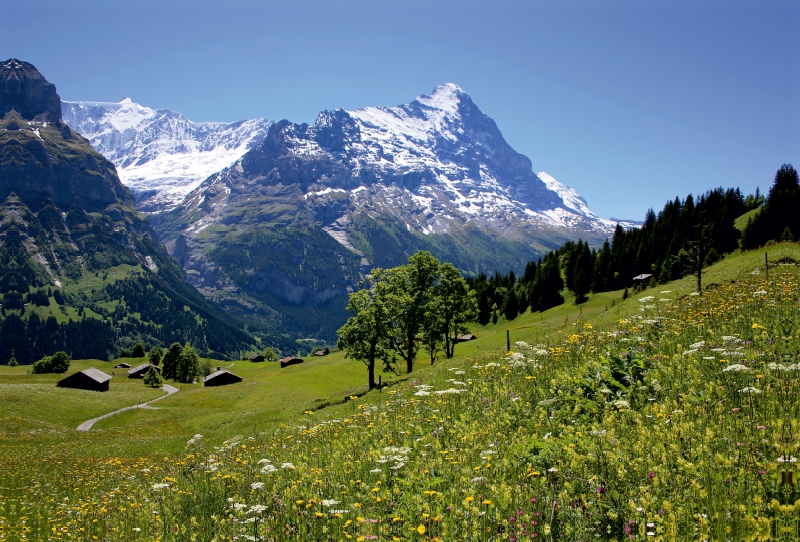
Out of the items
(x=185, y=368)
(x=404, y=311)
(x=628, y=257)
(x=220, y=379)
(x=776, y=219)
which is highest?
(x=776, y=219)

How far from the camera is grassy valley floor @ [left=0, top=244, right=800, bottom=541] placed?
571cm

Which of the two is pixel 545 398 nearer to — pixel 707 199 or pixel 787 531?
pixel 787 531

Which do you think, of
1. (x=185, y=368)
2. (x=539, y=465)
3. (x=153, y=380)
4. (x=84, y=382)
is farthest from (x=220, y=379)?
(x=539, y=465)

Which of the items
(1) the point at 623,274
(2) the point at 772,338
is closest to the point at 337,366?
(1) the point at 623,274

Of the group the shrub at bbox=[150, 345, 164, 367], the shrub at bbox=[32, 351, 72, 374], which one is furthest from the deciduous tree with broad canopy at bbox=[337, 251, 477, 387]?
the shrub at bbox=[150, 345, 164, 367]

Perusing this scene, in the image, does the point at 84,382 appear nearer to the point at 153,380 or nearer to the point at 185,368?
the point at 153,380

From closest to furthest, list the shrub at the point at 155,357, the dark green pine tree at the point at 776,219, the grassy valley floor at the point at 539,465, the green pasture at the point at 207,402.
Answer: the grassy valley floor at the point at 539,465, the green pasture at the point at 207,402, the dark green pine tree at the point at 776,219, the shrub at the point at 155,357

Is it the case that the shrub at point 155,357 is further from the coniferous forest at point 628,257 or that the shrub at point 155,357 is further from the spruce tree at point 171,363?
the coniferous forest at point 628,257

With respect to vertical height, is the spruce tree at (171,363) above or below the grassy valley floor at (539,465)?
below

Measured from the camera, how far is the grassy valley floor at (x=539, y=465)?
5.71m

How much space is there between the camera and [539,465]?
7.40m

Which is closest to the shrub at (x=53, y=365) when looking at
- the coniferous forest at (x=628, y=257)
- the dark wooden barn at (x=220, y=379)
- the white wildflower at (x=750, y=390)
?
the dark wooden barn at (x=220, y=379)

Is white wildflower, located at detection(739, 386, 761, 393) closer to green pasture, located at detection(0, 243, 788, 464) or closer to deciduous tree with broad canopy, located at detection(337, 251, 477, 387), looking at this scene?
green pasture, located at detection(0, 243, 788, 464)

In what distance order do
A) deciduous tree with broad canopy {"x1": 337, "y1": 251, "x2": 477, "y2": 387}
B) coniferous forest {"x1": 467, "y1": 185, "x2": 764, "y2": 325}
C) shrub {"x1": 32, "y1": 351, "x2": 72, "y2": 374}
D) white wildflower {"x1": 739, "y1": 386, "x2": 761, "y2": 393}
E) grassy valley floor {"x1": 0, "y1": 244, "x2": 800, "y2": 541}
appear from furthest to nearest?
1. shrub {"x1": 32, "y1": 351, "x2": 72, "y2": 374}
2. coniferous forest {"x1": 467, "y1": 185, "x2": 764, "y2": 325}
3. deciduous tree with broad canopy {"x1": 337, "y1": 251, "x2": 477, "y2": 387}
4. white wildflower {"x1": 739, "y1": 386, "x2": 761, "y2": 393}
5. grassy valley floor {"x1": 0, "y1": 244, "x2": 800, "y2": 541}
